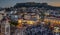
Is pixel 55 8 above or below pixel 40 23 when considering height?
above

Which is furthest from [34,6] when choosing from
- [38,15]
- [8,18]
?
[8,18]

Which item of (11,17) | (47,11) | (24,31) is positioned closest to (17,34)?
(24,31)

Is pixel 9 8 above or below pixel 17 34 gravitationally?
above

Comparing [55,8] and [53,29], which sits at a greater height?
[55,8]

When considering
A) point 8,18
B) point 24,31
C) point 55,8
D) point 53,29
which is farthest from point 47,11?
point 8,18

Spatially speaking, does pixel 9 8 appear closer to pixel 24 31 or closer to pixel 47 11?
pixel 24 31

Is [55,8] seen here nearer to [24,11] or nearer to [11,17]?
[24,11]

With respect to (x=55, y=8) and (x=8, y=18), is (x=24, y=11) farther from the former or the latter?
(x=55, y=8)

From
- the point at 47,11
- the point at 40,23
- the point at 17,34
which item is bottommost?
the point at 17,34
